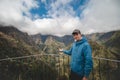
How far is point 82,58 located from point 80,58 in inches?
1.2

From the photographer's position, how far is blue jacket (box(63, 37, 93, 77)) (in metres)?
2.91

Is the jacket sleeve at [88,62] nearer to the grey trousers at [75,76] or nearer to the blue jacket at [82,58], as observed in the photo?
the blue jacket at [82,58]

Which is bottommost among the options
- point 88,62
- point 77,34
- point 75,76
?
point 75,76

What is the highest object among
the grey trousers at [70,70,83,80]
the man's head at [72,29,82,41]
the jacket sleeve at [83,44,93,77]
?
the man's head at [72,29,82,41]

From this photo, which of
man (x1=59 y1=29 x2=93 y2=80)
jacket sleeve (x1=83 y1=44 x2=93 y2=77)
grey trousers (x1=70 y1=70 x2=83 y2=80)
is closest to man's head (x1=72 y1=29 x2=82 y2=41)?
man (x1=59 y1=29 x2=93 y2=80)

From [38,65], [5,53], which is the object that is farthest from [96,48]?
[38,65]

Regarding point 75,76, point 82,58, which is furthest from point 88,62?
point 75,76

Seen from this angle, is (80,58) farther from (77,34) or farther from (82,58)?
(77,34)

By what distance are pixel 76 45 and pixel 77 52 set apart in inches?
6.0

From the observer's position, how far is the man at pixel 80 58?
292 cm

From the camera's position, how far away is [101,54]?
102375mm

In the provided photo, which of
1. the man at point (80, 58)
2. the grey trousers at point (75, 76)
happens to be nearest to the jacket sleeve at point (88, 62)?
the man at point (80, 58)

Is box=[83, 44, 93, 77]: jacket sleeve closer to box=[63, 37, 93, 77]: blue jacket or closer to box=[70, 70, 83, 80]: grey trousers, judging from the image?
box=[63, 37, 93, 77]: blue jacket

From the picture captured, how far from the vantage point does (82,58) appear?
3070 millimetres
